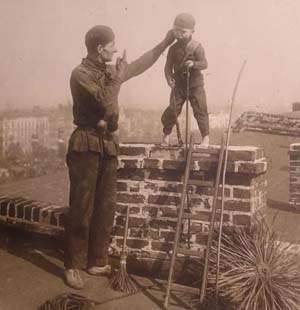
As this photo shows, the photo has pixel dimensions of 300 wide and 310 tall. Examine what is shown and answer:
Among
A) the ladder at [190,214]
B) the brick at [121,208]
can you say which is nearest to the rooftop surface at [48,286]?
the ladder at [190,214]

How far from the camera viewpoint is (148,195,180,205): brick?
9.99 feet

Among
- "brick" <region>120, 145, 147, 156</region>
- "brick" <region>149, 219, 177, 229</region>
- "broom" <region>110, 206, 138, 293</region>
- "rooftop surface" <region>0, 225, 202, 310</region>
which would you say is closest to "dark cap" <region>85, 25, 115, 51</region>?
"brick" <region>120, 145, 147, 156</region>

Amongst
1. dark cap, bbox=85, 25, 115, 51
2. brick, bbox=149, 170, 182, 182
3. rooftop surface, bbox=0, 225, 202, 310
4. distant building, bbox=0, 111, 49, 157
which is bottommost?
rooftop surface, bbox=0, 225, 202, 310

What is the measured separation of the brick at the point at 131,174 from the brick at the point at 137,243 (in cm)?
44

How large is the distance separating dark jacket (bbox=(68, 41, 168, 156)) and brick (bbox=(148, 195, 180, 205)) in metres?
0.42

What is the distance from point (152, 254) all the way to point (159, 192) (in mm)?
441

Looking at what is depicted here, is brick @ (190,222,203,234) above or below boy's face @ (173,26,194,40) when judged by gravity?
below

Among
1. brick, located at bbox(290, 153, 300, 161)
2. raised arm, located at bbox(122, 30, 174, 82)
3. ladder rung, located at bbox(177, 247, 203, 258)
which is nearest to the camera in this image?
ladder rung, located at bbox(177, 247, 203, 258)

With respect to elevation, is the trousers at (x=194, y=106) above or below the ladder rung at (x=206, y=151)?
above

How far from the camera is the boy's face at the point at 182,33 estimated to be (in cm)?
312

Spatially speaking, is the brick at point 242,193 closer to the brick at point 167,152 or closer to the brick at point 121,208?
the brick at point 167,152

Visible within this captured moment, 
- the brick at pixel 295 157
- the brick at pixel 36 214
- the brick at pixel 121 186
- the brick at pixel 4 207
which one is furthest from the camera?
the brick at pixel 295 157

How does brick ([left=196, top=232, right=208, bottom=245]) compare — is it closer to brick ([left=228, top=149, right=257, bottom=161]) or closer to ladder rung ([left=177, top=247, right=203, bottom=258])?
ladder rung ([left=177, top=247, right=203, bottom=258])

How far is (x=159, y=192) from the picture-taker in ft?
10.1
